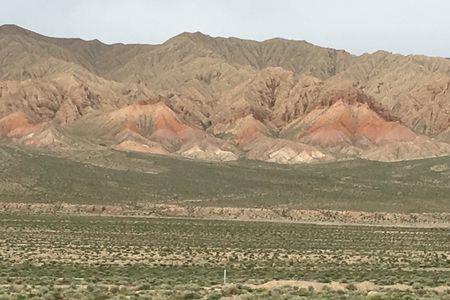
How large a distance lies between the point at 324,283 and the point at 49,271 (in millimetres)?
13820

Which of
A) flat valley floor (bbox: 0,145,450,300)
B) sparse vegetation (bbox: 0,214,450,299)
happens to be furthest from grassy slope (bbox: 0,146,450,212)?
sparse vegetation (bbox: 0,214,450,299)

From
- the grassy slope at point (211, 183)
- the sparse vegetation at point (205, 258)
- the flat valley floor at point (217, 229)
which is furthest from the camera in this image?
the grassy slope at point (211, 183)

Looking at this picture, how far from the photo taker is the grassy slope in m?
105

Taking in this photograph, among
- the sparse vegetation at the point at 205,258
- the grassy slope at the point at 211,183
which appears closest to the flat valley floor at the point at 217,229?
the sparse vegetation at the point at 205,258

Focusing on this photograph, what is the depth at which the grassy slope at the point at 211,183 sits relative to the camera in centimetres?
10531

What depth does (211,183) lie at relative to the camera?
408 feet

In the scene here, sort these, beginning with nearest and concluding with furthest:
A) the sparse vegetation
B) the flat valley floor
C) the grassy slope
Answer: the sparse vegetation < the flat valley floor < the grassy slope

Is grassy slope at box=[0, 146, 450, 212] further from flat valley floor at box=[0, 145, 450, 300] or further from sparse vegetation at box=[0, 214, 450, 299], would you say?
sparse vegetation at box=[0, 214, 450, 299]

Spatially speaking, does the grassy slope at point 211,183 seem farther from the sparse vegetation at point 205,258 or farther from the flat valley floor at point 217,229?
the sparse vegetation at point 205,258

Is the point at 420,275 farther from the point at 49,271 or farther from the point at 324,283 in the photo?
the point at 49,271

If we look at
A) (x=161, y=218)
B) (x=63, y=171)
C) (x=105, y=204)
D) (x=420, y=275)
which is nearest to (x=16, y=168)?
(x=63, y=171)

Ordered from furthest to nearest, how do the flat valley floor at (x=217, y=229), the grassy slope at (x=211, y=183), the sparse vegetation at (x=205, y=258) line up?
the grassy slope at (x=211, y=183), the flat valley floor at (x=217, y=229), the sparse vegetation at (x=205, y=258)

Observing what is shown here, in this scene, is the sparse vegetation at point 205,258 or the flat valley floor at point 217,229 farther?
the flat valley floor at point 217,229

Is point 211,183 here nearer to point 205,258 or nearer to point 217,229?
point 217,229
